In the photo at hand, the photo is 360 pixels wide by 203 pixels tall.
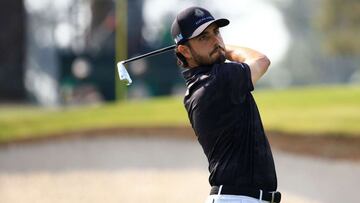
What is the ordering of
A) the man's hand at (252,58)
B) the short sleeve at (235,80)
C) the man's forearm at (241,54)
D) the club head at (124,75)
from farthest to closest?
the club head at (124,75), the man's forearm at (241,54), the man's hand at (252,58), the short sleeve at (235,80)

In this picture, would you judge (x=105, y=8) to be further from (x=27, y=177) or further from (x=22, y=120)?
(x=27, y=177)

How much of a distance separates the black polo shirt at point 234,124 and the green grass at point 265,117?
8.14m

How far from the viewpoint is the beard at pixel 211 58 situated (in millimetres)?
5250

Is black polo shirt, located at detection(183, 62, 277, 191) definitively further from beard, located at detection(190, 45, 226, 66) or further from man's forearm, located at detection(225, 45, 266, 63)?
man's forearm, located at detection(225, 45, 266, 63)

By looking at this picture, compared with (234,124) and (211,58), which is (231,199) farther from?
(211,58)

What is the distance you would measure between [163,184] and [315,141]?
2.20 meters

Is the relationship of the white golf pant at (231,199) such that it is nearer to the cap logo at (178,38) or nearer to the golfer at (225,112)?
the golfer at (225,112)

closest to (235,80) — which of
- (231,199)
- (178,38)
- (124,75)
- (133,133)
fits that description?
(178,38)

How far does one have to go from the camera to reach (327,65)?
45656 millimetres

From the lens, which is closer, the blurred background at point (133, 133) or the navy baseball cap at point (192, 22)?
the navy baseball cap at point (192, 22)

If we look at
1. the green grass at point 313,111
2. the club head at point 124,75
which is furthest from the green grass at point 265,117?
the club head at point 124,75

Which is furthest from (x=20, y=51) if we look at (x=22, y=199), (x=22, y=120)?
(x=22, y=199)

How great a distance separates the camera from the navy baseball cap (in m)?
5.21

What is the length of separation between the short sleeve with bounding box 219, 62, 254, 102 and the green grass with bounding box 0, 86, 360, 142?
27.0ft
